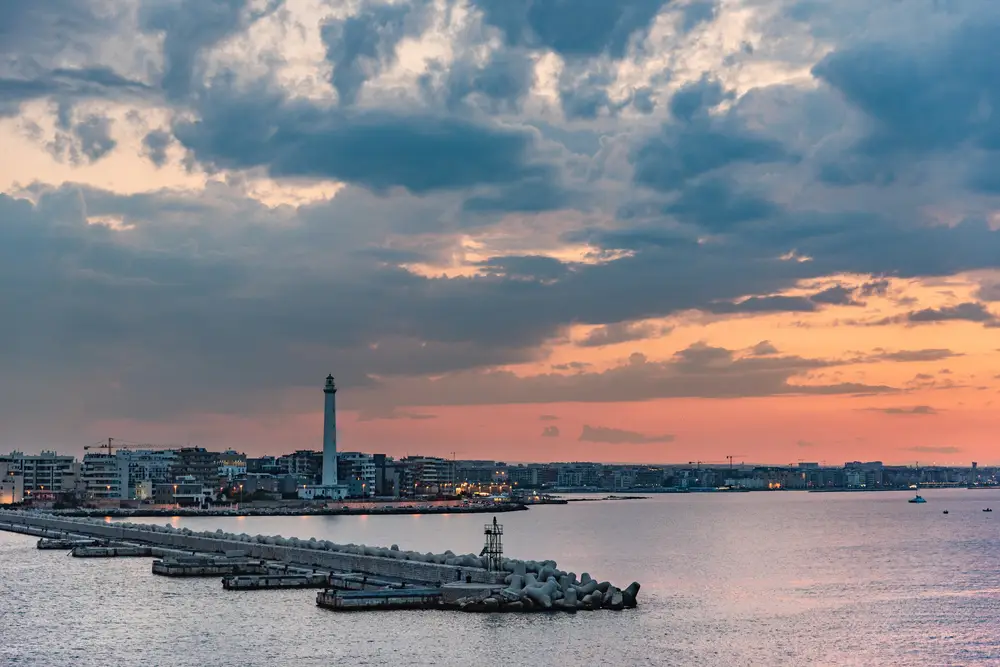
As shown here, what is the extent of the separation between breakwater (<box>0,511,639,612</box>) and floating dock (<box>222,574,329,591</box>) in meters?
1.12

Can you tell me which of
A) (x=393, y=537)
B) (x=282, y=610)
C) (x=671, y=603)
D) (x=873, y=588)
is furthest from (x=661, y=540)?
(x=282, y=610)

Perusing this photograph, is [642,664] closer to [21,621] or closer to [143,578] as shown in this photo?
[21,621]

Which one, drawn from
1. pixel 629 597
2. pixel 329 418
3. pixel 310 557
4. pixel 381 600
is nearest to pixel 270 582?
pixel 310 557

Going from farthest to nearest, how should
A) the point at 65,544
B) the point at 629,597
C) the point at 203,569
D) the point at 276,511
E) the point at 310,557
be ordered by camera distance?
1. the point at 276,511
2. the point at 65,544
3. the point at 310,557
4. the point at 203,569
5. the point at 629,597

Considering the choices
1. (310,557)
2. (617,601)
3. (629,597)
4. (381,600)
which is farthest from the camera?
(310,557)

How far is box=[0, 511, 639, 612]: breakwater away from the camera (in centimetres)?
5000

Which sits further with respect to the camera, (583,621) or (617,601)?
(617,601)

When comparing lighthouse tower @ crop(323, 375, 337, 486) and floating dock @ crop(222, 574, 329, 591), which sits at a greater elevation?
lighthouse tower @ crop(323, 375, 337, 486)

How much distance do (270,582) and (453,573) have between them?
9235 mm

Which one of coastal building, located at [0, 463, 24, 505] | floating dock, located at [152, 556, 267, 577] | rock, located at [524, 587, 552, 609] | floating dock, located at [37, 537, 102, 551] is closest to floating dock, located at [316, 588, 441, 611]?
rock, located at [524, 587, 552, 609]

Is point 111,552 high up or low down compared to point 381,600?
up

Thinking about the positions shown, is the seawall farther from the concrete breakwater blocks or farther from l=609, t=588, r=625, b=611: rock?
l=609, t=588, r=625, b=611: rock

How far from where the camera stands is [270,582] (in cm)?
5788

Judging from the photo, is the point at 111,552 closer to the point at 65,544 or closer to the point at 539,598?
the point at 65,544
